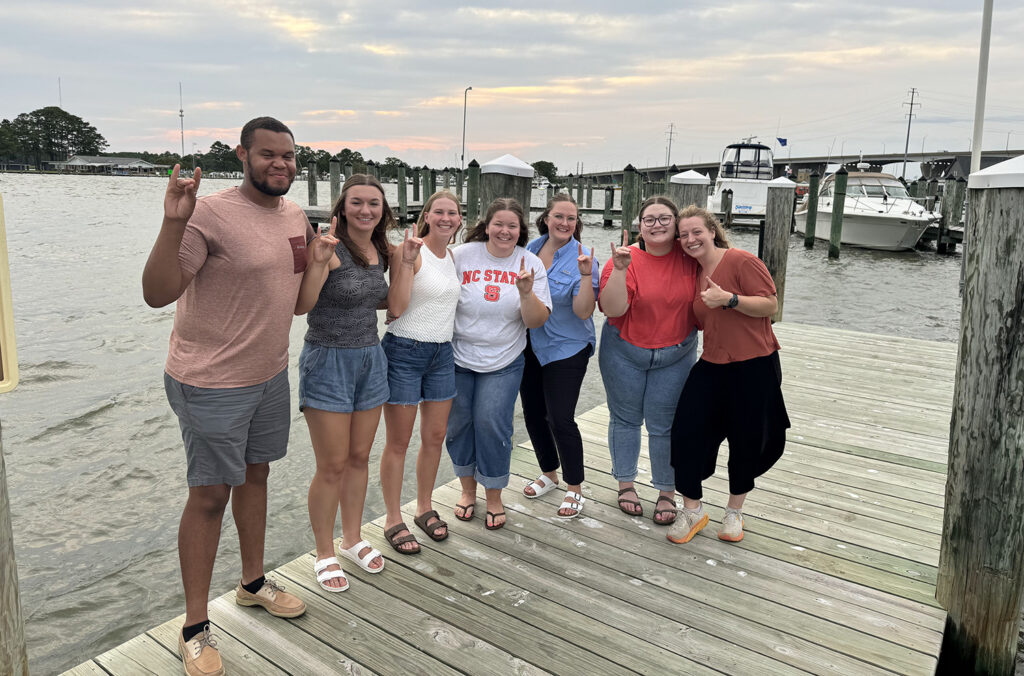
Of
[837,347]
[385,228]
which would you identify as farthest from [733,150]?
[385,228]

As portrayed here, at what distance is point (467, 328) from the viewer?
11.1 ft

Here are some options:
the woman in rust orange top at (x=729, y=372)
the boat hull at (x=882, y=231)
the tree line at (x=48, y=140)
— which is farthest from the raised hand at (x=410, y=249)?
the tree line at (x=48, y=140)

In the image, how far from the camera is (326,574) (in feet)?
9.80

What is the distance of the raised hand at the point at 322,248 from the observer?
2.56 m

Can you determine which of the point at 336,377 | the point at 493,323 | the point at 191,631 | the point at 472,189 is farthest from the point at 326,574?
the point at 472,189

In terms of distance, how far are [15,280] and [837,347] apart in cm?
1730

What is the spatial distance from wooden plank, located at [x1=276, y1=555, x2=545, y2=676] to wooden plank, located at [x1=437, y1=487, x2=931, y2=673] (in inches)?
26.6

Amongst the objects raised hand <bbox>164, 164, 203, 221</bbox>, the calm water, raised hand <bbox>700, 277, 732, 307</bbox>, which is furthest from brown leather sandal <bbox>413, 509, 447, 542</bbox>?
the calm water

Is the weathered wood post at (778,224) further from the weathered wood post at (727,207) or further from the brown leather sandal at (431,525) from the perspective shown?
the weathered wood post at (727,207)

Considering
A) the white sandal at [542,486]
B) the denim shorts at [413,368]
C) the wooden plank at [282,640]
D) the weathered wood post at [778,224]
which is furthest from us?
the weathered wood post at [778,224]

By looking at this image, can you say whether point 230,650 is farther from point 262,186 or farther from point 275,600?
point 262,186

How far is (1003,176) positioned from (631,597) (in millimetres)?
2138

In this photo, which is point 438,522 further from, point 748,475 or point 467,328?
point 748,475

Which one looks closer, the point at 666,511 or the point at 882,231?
the point at 666,511
